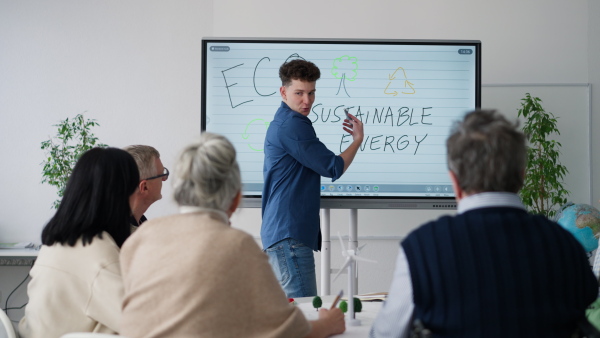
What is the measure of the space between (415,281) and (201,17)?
3.83 meters

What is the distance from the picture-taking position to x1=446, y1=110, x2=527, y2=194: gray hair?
1.53 meters

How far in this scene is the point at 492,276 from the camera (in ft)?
4.80

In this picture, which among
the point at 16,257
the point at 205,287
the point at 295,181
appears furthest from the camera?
the point at 16,257

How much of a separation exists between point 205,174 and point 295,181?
1.70m

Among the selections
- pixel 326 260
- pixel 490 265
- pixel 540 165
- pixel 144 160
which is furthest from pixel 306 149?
pixel 540 165

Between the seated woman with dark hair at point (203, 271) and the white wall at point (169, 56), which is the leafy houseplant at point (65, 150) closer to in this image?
the white wall at point (169, 56)

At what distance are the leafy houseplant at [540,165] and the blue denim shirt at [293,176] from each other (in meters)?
1.83

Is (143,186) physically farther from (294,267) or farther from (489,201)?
(489,201)

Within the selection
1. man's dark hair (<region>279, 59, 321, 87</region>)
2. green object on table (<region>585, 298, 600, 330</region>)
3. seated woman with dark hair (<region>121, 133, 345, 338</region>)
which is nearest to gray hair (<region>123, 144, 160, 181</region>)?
man's dark hair (<region>279, 59, 321, 87</region>)

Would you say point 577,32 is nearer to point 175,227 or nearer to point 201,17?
point 201,17

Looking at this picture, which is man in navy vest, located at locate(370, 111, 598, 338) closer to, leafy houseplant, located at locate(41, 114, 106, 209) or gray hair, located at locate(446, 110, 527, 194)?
gray hair, located at locate(446, 110, 527, 194)

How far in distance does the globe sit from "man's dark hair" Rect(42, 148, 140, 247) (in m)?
2.95

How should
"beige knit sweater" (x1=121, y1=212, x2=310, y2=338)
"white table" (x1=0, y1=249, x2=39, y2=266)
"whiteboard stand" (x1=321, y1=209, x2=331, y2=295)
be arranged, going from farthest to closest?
"white table" (x1=0, y1=249, x2=39, y2=266)
"whiteboard stand" (x1=321, y1=209, x2=331, y2=295)
"beige knit sweater" (x1=121, y1=212, x2=310, y2=338)

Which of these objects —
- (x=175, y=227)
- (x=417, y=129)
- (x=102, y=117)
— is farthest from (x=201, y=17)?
(x=175, y=227)
